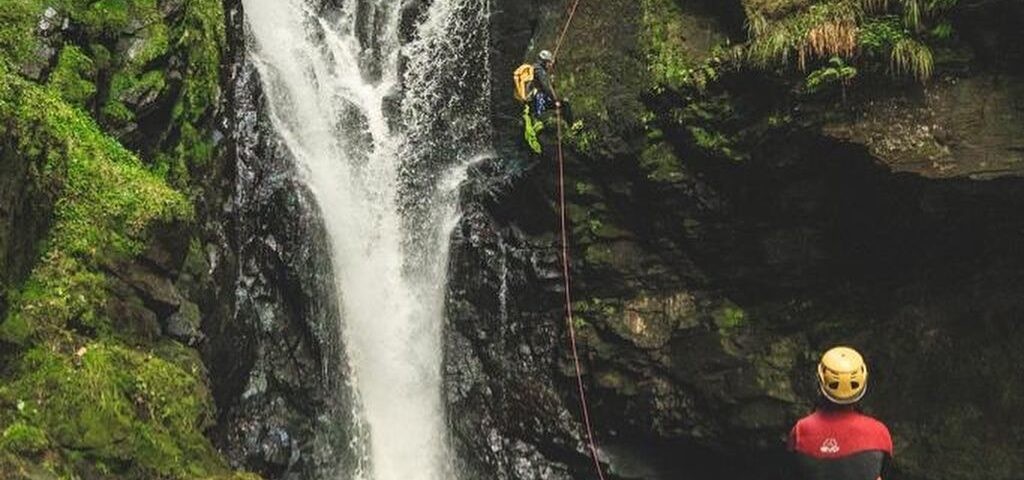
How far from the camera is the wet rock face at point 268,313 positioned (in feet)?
31.4

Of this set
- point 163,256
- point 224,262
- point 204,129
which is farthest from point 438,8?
point 163,256

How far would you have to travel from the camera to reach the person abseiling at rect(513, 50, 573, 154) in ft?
36.9

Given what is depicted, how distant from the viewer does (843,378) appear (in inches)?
150

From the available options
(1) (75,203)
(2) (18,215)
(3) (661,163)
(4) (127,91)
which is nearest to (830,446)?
(2) (18,215)

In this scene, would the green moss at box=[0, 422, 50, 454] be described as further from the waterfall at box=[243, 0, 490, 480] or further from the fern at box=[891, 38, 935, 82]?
the fern at box=[891, 38, 935, 82]

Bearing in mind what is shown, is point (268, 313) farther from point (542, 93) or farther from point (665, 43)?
point (665, 43)

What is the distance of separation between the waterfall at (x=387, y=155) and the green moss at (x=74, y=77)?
10.4 ft

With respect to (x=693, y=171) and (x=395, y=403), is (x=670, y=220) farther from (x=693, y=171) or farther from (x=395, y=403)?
(x=395, y=403)

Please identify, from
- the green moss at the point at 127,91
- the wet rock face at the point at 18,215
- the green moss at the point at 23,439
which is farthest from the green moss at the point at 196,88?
the green moss at the point at 23,439

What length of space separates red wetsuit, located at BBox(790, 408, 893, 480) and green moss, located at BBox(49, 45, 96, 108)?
7.22m

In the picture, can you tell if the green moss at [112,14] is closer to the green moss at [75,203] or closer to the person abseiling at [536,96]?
the green moss at [75,203]

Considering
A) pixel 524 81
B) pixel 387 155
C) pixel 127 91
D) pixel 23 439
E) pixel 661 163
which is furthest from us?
pixel 387 155

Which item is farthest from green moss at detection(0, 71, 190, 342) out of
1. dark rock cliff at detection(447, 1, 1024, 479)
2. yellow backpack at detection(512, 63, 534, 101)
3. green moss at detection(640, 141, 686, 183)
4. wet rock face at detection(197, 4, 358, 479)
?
green moss at detection(640, 141, 686, 183)

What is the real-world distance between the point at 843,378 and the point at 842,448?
0.30 meters
